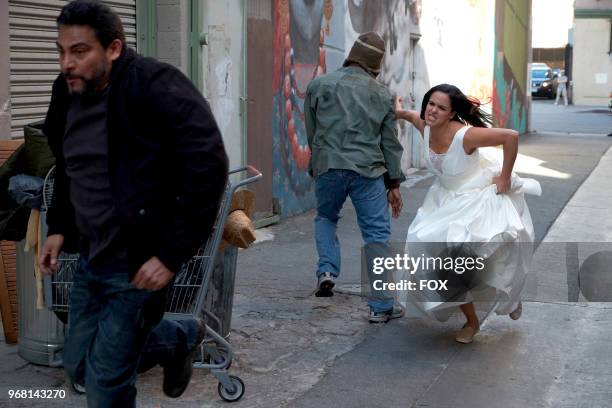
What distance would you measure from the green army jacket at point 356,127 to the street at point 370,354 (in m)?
1.04

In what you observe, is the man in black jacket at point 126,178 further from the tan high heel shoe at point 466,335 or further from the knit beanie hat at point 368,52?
the knit beanie hat at point 368,52

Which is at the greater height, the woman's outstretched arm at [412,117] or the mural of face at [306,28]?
the mural of face at [306,28]

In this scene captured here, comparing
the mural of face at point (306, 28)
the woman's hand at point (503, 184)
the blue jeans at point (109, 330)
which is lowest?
the blue jeans at point (109, 330)

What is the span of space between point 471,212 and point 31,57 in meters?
3.34

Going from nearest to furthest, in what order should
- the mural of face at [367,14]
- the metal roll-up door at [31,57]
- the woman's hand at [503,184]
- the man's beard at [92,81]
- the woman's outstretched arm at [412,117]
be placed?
the man's beard at [92,81]
the woman's hand at [503,184]
the woman's outstretched arm at [412,117]
the metal roll-up door at [31,57]
the mural of face at [367,14]

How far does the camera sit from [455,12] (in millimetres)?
19016

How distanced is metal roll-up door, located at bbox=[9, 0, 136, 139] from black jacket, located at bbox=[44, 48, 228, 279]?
374 cm

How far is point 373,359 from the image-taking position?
6031 mm

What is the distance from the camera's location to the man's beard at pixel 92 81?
359 centimetres

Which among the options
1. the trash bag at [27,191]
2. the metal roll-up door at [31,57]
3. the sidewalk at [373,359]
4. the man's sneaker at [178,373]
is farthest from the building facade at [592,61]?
the man's sneaker at [178,373]

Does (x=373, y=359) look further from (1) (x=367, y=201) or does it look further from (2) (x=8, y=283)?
(2) (x=8, y=283)

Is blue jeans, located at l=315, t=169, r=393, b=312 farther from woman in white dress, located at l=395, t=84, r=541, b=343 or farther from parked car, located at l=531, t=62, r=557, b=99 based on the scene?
parked car, located at l=531, t=62, r=557, b=99

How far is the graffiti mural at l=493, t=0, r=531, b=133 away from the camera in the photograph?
73.0 ft

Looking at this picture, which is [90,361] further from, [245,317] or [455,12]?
[455,12]
